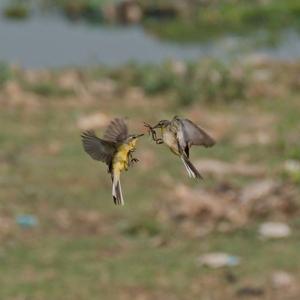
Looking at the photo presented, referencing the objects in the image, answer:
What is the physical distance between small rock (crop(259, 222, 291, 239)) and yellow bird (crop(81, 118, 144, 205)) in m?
6.87

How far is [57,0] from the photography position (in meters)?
23.3

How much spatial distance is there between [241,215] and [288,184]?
90 centimetres

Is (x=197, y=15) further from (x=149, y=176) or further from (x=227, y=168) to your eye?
(x=149, y=176)

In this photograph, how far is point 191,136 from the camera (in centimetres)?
198

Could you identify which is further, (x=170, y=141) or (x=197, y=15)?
(x=197, y=15)

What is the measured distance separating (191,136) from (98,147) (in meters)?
0.17

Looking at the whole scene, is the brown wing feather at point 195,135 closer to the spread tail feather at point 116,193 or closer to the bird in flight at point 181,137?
the bird in flight at point 181,137

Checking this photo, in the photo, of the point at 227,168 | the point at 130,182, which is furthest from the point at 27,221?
the point at 227,168

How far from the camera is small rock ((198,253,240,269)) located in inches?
320

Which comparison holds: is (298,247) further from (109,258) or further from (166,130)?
(166,130)

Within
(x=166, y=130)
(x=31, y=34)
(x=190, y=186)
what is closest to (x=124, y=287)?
(x=190, y=186)

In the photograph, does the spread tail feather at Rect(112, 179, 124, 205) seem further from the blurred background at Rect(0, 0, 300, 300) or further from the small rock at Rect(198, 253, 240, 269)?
the small rock at Rect(198, 253, 240, 269)

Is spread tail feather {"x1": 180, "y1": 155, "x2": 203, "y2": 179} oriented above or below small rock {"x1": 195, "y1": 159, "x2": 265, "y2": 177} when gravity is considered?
below

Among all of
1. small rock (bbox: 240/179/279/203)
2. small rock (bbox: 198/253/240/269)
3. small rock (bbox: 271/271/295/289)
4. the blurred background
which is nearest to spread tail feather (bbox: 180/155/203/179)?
the blurred background
